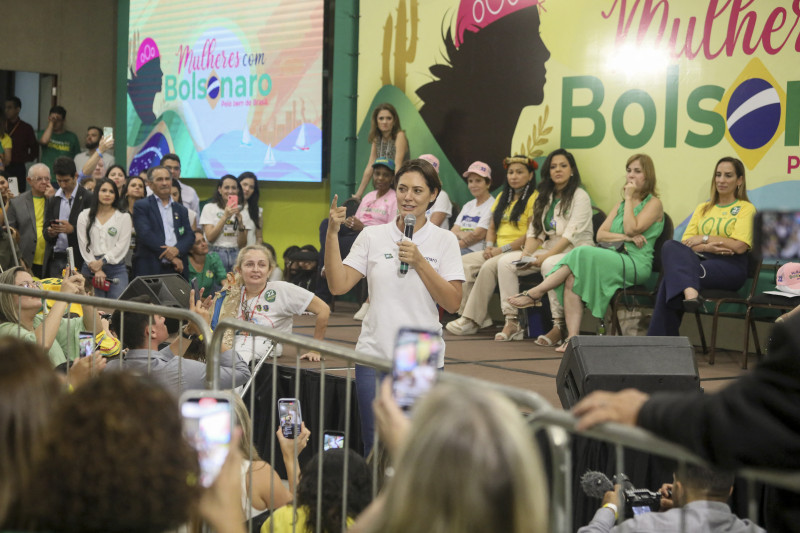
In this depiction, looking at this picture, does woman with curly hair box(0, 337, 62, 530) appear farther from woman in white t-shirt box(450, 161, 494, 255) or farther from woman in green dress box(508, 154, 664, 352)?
woman in white t-shirt box(450, 161, 494, 255)

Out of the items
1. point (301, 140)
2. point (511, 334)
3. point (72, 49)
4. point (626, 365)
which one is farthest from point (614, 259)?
point (72, 49)

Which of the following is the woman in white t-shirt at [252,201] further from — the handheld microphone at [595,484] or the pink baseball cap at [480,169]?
the handheld microphone at [595,484]

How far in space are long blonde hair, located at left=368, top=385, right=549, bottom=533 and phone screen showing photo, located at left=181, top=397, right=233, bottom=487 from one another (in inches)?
26.4

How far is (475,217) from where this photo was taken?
26.6ft

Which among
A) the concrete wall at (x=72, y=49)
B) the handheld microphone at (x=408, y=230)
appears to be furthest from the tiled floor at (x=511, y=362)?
the concrete wall at (x=72, y=49)

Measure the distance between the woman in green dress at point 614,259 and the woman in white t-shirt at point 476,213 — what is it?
3.84 feet

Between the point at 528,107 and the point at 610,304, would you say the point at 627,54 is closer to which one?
the point at 528,107

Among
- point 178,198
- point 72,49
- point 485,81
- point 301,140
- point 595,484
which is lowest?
point 595,484

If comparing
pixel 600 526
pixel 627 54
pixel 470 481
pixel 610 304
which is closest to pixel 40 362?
pixel 470 481

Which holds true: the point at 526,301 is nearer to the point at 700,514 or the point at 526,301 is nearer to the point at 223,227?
the point at 223,227

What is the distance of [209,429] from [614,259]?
4.95 metres

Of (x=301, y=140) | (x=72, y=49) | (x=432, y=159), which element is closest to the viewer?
(x=432, y=159)

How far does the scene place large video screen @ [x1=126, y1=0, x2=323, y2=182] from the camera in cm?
1041

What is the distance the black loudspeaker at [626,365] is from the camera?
4.33m
